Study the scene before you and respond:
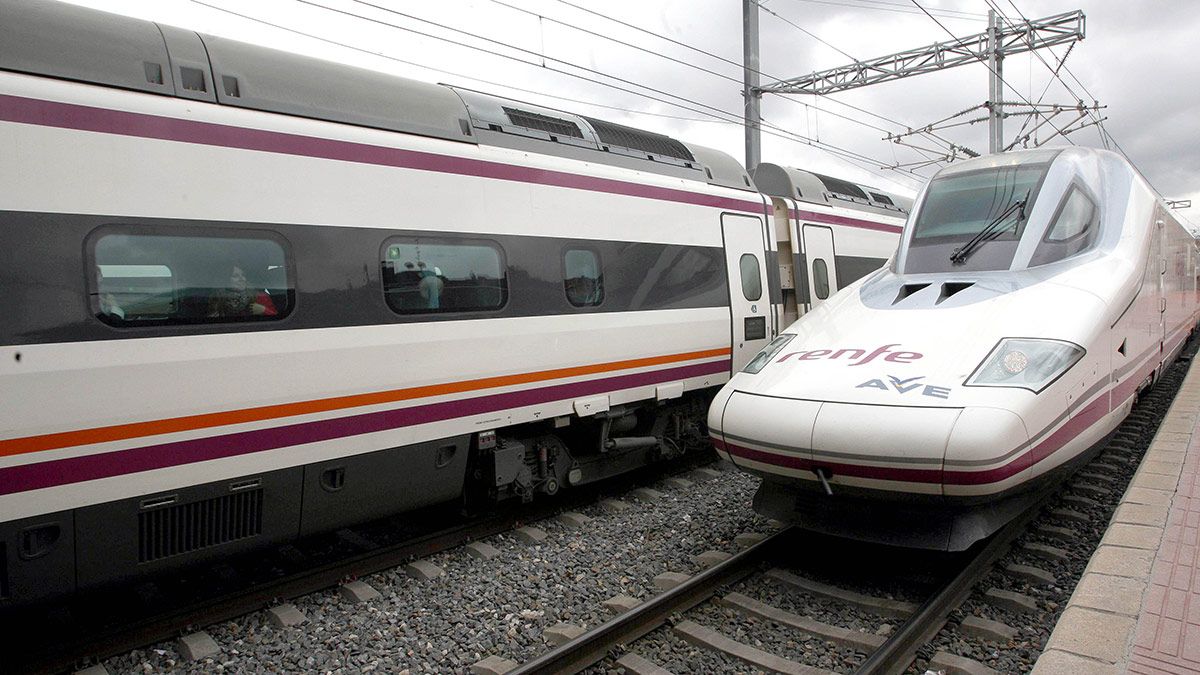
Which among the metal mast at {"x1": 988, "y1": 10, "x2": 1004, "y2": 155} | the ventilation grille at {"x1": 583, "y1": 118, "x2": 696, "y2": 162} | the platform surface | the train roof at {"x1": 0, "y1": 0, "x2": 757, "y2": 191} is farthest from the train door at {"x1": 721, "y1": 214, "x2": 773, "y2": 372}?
the metal mast at {"x1": 988, "y1": 10, "x2": 1004, "y2": 155}

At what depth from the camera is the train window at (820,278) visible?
8.80 metres

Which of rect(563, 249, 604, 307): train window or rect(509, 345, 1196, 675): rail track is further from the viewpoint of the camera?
rect(563, 249, 604, 307): train window

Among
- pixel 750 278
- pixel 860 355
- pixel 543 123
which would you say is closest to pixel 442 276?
pixel 543 123

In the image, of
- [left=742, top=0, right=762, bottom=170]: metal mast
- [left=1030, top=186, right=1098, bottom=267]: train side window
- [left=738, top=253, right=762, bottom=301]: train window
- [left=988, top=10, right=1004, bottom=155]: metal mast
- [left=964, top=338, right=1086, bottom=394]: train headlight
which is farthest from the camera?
[left=988, top=10, right=1004, bottom=155]: metal mast

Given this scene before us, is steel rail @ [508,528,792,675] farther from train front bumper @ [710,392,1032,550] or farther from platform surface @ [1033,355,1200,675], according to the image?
platform surface @ [1033,355,1200,675]

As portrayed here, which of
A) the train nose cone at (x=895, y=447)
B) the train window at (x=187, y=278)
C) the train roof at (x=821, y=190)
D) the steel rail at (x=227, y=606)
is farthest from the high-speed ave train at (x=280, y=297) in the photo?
the train roof at (x=821, y=190)

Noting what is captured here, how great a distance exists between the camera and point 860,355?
4.55m

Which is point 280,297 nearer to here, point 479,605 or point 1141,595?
point 479,605

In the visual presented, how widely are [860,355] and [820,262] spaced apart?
4665mm

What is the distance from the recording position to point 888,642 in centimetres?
364

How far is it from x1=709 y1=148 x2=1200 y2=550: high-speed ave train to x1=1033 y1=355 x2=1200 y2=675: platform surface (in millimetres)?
474

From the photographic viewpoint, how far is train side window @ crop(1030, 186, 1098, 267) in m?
5.21

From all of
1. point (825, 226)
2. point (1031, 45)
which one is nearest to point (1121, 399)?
point (825, 226)

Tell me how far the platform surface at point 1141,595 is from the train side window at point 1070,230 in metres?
1.68
